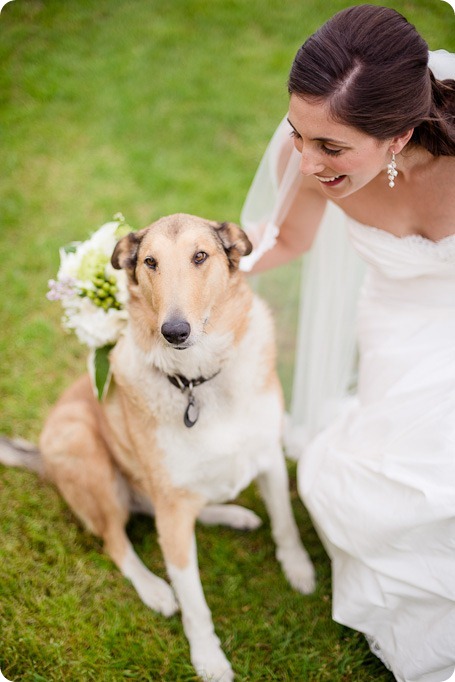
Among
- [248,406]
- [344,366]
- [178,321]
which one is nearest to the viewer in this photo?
[178,321]

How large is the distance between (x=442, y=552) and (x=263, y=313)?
1377 mm

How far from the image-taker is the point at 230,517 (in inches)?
146

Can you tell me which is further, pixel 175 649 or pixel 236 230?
pixel 175 649

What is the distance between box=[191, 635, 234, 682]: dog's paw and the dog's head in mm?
1643

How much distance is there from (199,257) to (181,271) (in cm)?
13

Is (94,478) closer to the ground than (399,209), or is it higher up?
closer to the ground

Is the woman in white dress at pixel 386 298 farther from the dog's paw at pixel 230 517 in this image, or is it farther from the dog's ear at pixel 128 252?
the dog's ear at pixel 128 252

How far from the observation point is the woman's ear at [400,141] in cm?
259

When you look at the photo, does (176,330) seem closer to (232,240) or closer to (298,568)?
(232,240)

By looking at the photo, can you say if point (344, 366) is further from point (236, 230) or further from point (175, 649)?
point (175, 649)

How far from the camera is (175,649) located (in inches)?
122

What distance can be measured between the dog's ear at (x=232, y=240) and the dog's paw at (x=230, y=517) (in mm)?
1728

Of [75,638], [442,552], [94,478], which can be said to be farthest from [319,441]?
[75,638]

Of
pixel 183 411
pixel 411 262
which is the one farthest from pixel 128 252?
pixel 411 262
